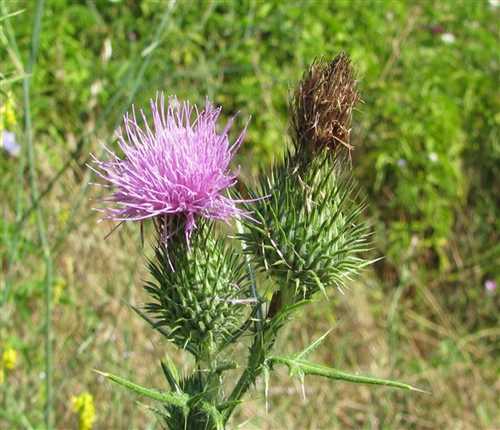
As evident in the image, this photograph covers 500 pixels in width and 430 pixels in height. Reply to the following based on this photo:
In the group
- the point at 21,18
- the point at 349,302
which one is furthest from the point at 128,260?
the point at 21,18

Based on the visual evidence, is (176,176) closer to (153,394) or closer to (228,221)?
(228,221)

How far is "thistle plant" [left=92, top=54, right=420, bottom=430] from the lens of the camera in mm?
1896

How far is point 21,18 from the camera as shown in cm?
499

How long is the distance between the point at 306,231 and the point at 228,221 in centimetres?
21

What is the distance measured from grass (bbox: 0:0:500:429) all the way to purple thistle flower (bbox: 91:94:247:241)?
6.06 feet

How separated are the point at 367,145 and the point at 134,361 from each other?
2.60 m

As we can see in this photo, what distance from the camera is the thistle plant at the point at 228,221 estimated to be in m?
1.90

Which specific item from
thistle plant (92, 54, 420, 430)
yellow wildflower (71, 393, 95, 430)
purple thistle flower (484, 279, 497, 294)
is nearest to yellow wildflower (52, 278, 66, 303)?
yellow wildflower (71, 393, 95, 430)

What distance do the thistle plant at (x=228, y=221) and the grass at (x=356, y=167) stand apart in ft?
5.98

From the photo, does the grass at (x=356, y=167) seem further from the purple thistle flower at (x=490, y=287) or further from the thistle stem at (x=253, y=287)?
the thistle stem at (x=253, y=287)

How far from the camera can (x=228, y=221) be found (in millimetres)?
1972

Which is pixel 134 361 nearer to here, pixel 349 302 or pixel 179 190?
pixel 349 302

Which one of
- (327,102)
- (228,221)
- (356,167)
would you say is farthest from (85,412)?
(356,167)

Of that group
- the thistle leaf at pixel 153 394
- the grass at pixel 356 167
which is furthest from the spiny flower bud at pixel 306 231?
the grass at pixel 356 167
